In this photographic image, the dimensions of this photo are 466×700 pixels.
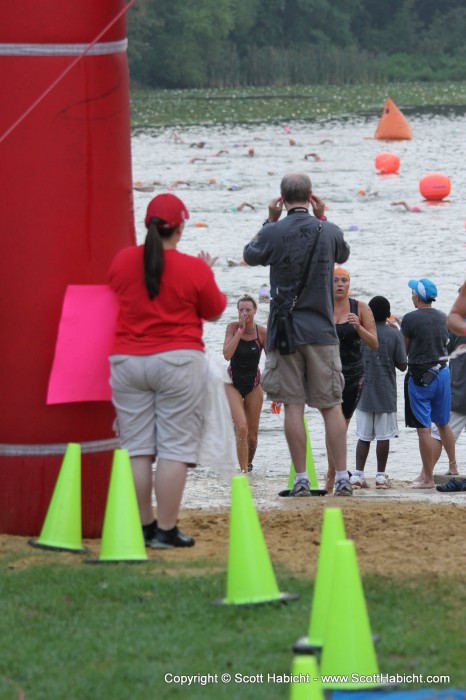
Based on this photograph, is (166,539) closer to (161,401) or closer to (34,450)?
(161,401)

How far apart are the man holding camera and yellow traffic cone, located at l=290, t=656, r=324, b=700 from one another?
414 cm

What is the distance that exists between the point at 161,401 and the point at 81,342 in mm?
593

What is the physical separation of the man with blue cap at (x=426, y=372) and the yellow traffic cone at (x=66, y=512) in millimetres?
3816

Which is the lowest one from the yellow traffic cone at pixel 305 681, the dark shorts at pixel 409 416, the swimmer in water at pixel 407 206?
the swimmer in water at pixel 407 206

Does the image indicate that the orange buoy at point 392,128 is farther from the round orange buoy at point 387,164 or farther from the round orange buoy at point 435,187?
the round orange buoy at point 435,187

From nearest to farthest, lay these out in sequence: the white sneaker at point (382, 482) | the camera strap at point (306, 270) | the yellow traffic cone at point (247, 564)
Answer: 1. the yellow traffic cone at point (247, 564)
2. the camera strap at point (306, 270)
3. the white sneaker at point (382, 482)

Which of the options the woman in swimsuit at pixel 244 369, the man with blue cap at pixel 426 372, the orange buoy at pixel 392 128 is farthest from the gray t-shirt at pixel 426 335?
the orange buoy at pixel 392 128

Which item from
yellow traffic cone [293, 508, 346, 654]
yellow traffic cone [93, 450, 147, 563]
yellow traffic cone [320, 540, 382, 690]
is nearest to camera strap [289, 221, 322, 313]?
yellow traffic cone [93, 450, 147, 563]

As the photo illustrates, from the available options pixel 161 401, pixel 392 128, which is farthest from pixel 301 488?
pixel 392 128

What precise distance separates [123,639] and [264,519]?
8.06 ft

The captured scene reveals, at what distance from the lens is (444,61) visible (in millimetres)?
101812

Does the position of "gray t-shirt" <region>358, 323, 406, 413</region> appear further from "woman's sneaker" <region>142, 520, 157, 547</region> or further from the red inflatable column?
"woman's sneaker" <region>142, 520, 157, 547</region>

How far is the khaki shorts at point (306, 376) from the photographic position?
8531 mm

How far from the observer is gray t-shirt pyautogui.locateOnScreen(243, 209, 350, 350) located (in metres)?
8.35
